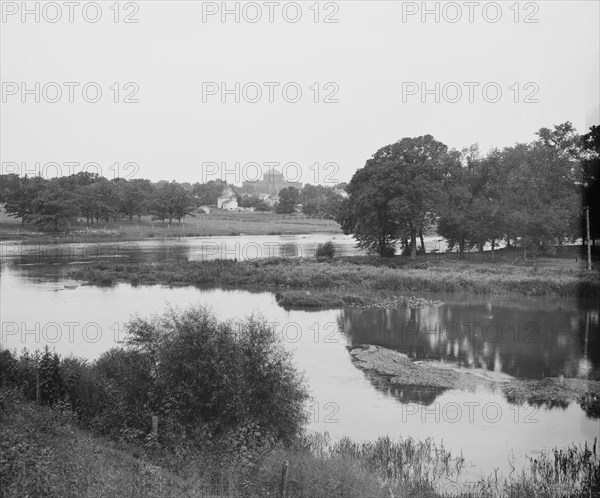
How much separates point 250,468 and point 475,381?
15113 mm

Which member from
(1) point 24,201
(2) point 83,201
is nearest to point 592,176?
(2) point 83,201

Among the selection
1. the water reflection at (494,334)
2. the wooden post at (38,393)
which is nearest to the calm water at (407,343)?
the water reflection at (494,334)

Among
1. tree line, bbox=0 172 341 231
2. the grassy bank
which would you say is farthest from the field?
the grassy bank

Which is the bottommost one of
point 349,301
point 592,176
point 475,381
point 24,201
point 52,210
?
point 475,381

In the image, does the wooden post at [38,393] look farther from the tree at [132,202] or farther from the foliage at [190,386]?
the tree at [132,202]

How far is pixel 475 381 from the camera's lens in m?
28.9

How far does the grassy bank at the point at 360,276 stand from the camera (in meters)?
52.2

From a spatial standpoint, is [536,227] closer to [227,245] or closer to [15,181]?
[227,245]

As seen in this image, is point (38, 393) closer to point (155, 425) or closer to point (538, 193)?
point (155, 425)

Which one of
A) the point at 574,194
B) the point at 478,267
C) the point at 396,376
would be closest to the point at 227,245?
the point at 478,267

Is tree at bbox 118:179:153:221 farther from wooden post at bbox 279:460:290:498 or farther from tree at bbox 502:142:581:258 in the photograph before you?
wooden post at bbox 279:460:290:498

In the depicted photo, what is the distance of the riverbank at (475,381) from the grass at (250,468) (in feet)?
17.7

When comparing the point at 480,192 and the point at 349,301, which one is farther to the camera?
the point at 480,192

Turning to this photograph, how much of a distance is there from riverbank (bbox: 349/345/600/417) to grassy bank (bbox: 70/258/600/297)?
23180 mm
